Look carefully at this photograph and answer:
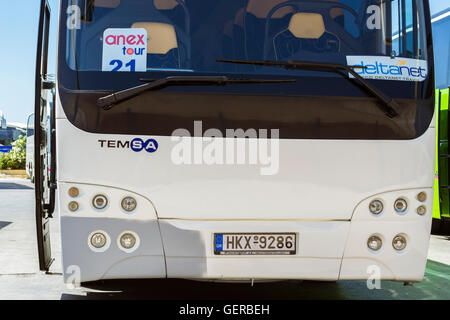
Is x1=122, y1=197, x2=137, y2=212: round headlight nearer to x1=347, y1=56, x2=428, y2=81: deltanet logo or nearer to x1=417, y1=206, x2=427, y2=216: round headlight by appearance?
x1=347, y1=56, x2=428, y2=81: deltanet logo

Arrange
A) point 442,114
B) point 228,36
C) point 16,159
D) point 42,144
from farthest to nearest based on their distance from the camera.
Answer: point 16,159 < point 442,114 < point 42,144 < point 228,36

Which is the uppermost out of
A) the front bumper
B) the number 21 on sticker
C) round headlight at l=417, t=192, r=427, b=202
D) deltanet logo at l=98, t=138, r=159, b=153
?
the number 21 on sticker

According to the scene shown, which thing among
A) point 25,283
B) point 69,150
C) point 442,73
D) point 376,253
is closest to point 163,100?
point 69,150

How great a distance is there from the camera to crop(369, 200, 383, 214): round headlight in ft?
15.1

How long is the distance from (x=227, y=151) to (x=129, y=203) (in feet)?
2.43

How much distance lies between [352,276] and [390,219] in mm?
473

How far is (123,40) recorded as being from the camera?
460cm

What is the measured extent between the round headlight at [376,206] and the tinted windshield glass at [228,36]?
87cm

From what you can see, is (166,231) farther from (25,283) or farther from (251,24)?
(25,283)

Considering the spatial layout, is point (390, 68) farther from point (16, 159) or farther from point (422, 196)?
point (16, 159)

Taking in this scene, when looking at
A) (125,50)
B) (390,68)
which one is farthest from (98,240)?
(390,68)

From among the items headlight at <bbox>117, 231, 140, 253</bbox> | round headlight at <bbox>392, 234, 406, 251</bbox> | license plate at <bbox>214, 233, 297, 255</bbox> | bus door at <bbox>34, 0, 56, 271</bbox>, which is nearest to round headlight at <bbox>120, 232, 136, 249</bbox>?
headlight at <bbox>117, 231, 140, 253</bbox>

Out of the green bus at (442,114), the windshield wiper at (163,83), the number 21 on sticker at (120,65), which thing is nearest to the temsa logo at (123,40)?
the number 21 on sticker at (120,65)

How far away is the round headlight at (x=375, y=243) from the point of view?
4598 millimetres
